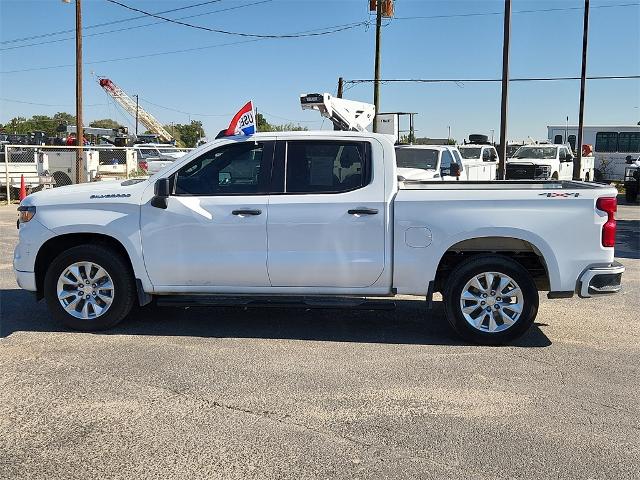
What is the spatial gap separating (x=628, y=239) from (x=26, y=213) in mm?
11824

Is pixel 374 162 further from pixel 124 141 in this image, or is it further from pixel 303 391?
pixel 124 141

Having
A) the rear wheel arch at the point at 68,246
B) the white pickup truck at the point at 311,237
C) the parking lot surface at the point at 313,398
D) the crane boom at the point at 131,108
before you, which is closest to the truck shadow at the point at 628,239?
the parking lot surface at the point at 313,398

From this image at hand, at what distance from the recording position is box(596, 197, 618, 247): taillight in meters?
5.89

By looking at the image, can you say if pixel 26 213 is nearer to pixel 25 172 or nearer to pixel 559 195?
pixel 559 195

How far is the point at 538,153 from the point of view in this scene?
27.3 meters

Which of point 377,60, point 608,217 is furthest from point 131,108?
point 608,217

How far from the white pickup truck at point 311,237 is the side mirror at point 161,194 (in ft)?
0.05

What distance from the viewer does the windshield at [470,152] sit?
23672mm

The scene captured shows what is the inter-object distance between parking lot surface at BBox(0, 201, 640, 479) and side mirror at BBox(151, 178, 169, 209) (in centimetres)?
124

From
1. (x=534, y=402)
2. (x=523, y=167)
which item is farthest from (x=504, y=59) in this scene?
(x=534, y=402)

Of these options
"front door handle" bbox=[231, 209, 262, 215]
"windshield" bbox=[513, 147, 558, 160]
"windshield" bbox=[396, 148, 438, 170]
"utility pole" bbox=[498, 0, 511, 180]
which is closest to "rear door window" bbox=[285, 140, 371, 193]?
"front door handle" bbox=[231, 209, 262, 215]

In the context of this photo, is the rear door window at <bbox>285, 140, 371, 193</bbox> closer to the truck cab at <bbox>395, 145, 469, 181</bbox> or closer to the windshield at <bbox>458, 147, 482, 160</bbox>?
the truck cab at <bbox>395, 145, 469, 181</bbox>

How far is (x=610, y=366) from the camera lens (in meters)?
5.62

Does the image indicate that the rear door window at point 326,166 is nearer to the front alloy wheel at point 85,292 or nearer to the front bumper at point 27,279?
the front alloy wheel at point 85,292
